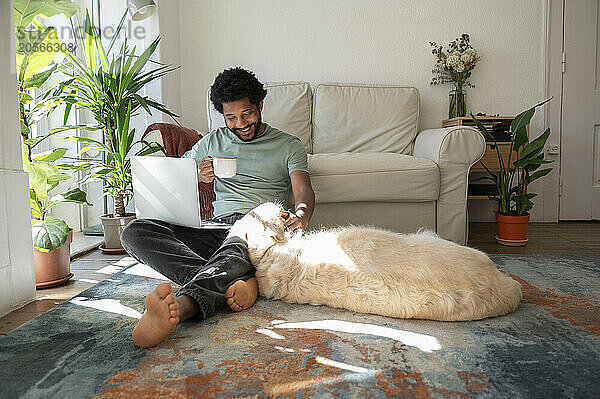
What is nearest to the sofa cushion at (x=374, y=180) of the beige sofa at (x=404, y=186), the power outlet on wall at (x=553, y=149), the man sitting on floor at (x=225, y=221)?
the beige sofa at (x=404, y=186)

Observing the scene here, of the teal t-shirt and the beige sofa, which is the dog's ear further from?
the beige sofa

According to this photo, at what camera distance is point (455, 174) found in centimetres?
268

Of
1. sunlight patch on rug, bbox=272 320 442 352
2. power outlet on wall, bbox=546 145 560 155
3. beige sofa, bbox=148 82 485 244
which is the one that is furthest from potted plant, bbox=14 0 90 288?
power outlet on wall, bbox=546 145 560 155

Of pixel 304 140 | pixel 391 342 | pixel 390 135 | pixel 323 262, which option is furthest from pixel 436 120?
pixel 391 342

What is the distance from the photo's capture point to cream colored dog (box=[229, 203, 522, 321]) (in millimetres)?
1492

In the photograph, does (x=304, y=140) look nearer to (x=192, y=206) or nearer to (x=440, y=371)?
(x=192, y=206)

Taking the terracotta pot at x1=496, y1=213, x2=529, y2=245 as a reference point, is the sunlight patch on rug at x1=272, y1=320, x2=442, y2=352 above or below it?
below

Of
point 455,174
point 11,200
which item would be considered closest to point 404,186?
point 455,174

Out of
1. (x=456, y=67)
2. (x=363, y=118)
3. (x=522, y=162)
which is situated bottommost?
(x=522, y=162)

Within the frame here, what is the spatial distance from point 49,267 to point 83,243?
94cm

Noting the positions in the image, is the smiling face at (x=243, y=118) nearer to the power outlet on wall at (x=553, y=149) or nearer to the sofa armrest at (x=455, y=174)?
the sofa armrest at (x=455, y=174)

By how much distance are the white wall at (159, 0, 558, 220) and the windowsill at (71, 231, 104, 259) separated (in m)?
1.20

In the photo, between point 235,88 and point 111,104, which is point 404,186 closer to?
point 235,88

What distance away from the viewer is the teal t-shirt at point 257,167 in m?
2.07
